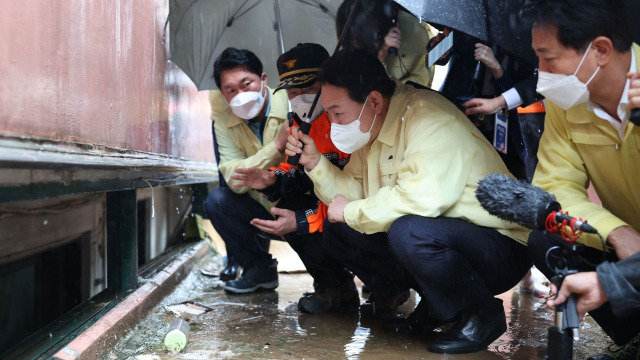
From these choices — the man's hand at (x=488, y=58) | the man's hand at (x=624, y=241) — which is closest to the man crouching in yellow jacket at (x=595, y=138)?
the man's hand at (x=624, y=241)

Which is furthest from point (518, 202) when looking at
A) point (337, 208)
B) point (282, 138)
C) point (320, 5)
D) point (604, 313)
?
point (320, 5)

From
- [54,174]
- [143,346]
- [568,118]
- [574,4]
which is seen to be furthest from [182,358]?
[574,4]

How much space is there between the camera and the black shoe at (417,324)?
8.96 feet

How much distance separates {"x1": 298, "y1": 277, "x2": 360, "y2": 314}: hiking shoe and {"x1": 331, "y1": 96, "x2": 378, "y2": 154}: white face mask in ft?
3.04

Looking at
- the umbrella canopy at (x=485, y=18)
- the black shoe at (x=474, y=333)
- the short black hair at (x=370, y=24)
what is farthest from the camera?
the short black hair at (x=370, y=24)

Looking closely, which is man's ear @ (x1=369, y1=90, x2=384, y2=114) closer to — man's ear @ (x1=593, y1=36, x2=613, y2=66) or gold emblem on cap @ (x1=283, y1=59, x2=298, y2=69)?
gold emblem on cap @ (x1=283, y1=59, x2=298, y2=69)

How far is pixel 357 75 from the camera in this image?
262cm

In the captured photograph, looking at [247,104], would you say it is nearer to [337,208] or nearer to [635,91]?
[337,208]

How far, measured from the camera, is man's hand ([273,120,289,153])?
324 centimetres

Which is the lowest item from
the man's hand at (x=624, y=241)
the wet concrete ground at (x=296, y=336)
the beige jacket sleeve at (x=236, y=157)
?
the wet concrete ground at (x=296, y=336)

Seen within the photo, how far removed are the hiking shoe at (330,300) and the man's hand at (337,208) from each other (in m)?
0.72

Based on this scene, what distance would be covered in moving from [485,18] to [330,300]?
1.69 metres

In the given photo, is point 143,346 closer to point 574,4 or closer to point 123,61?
point 123,61

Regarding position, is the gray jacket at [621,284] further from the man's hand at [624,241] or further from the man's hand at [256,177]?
the man's hand at [256,177]
